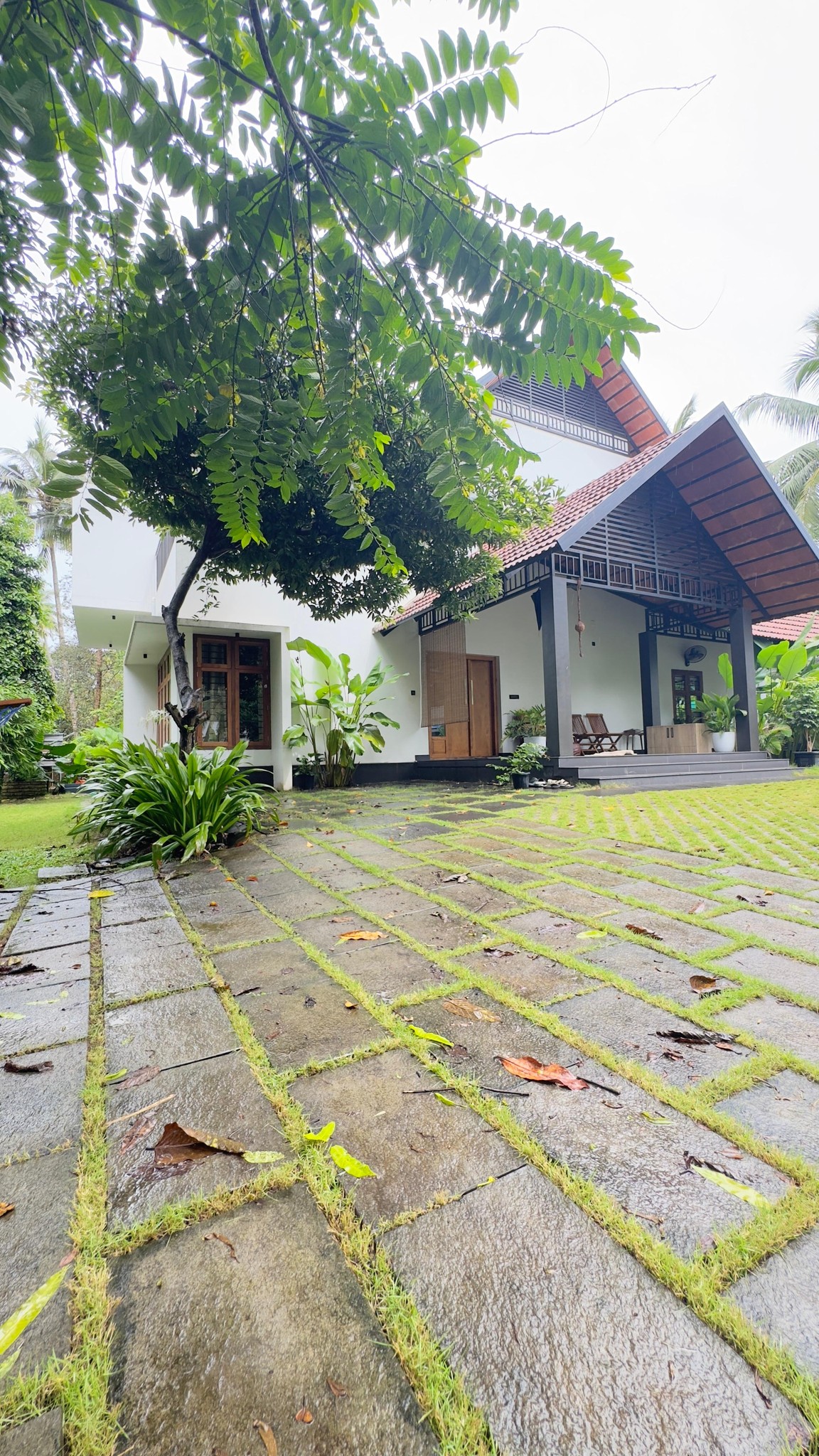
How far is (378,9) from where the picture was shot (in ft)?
4.11

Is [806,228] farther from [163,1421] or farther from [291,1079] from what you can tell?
[163,1421]

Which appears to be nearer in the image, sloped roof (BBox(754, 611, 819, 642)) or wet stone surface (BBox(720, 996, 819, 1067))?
wet stone surface (BBox(720, 996, 819, 1067))

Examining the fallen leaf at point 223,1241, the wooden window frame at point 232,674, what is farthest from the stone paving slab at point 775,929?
the wooden window frame at point 232,674

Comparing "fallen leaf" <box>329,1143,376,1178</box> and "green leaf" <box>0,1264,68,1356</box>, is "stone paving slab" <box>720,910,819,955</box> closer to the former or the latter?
"fallen leaf" <box>329,1143,376,1178</box>

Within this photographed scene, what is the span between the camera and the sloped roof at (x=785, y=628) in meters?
15.0

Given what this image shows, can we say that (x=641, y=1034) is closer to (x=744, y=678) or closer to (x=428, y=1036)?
(x=428, y=1036)

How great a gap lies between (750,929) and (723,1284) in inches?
71.9

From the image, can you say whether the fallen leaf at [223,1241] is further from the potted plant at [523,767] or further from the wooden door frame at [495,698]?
the wooden door frame at [495,698]

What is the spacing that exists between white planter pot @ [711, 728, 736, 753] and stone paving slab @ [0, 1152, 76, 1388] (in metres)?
12.3

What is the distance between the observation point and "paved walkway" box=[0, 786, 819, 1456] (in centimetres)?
75

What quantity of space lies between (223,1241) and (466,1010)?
3.12 feet

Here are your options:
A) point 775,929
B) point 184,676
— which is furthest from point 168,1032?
point 184,676

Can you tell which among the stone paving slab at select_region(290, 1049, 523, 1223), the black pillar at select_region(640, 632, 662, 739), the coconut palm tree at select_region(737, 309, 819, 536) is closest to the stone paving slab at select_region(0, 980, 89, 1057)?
the stone paving slab at select_region(290, 1049, 523, 1223)

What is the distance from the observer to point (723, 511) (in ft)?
34.9
